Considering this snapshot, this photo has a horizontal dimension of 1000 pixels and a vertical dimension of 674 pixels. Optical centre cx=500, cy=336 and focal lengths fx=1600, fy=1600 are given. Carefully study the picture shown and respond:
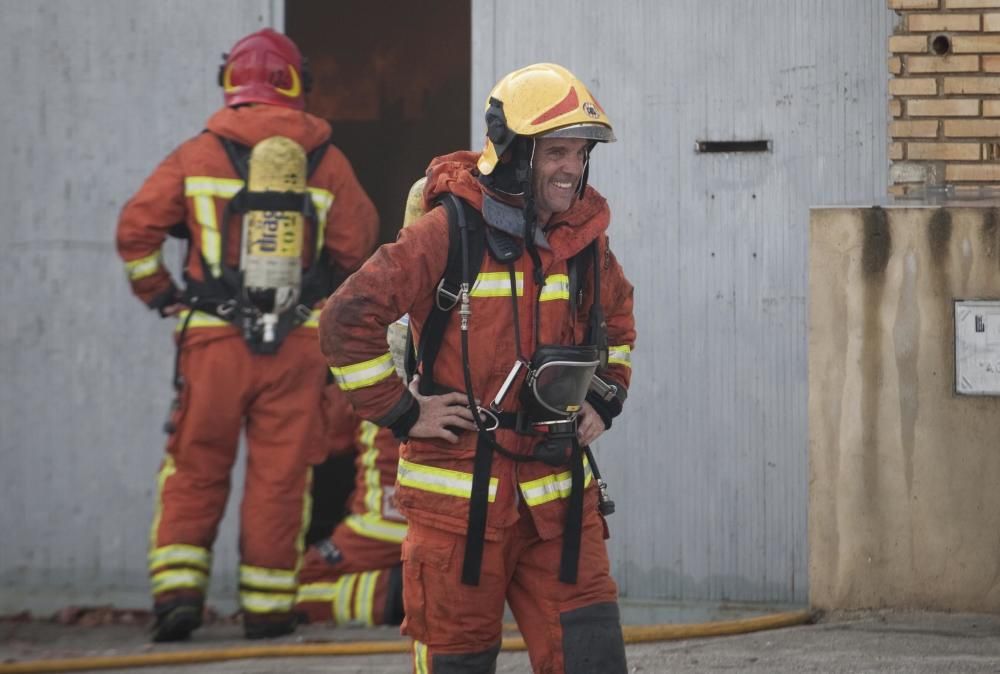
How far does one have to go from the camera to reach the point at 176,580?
6.62m

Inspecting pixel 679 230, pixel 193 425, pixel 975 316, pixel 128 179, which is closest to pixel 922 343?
pixel 975 316

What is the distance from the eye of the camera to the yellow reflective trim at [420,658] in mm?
4008

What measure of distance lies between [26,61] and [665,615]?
12.4 feet

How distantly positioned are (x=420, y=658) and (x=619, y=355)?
3.37 ft

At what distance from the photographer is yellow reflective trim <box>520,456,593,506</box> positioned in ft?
13.2

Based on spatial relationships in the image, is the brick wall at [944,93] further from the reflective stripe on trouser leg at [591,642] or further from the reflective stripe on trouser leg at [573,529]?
the reflective stripe on trouser leg at [591,642]

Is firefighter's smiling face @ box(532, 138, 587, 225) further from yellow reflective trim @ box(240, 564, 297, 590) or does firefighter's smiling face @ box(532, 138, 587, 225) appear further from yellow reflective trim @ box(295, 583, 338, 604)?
yellow reflective trim @ box(295, 583, 338, 604)

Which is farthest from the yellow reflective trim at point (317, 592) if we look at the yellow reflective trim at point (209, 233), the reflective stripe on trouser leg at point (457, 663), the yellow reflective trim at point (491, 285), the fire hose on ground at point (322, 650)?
the yellow reflective trim at point (491, 285)

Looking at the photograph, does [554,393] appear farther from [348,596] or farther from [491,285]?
[348,596]

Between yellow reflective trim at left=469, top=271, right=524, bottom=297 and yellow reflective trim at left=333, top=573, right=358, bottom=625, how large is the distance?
126 inches

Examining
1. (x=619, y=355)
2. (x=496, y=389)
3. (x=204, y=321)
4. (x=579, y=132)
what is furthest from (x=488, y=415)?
(x=204, y=321)

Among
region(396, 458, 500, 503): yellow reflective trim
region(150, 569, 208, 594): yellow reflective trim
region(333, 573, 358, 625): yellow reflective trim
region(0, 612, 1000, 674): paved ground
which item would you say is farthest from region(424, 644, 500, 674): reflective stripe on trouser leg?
region(333, 573, 358, 625): yellow reflective trim

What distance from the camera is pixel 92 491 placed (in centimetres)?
729

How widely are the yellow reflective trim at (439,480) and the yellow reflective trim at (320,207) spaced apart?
9.02 ft
